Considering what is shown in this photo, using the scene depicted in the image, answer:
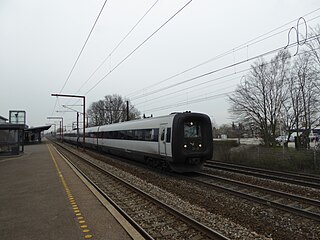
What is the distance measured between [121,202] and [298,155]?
464 inches

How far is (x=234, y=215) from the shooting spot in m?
7.15

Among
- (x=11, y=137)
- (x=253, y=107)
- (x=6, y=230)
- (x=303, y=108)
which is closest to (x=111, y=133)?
(x=11, y=137)

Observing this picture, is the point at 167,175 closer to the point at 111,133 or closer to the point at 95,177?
the point at 95,177

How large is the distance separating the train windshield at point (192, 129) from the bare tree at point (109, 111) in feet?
166

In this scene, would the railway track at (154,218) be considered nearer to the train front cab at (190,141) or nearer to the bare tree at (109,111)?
the train front cab at (190,141)

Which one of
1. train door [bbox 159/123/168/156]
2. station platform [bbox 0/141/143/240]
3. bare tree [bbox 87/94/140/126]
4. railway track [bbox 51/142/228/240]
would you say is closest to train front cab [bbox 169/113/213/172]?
train door [bbox 159/123/168/156]

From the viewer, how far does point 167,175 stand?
45.9 ft

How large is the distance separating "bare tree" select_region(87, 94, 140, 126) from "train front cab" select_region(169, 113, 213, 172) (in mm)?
50702

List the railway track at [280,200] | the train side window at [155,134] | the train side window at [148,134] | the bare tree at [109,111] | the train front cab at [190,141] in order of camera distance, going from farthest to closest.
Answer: the bare tree at [109,111] → the train side window at [148,134] → the train side window at [155,134] → the train front cab at [190,141] → the railway track at [280,200]

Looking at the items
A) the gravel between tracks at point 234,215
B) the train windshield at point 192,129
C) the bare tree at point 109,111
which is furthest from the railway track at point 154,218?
the bare tree at point 109,111

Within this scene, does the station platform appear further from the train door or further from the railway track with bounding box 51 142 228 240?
the train door

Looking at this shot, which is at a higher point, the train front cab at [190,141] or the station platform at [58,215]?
the train front cab at [190,141]

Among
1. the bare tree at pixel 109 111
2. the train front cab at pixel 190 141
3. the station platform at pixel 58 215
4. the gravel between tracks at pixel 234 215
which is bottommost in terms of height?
the gravel between tracks at pixel 234 215

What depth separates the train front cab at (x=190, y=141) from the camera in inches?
517
